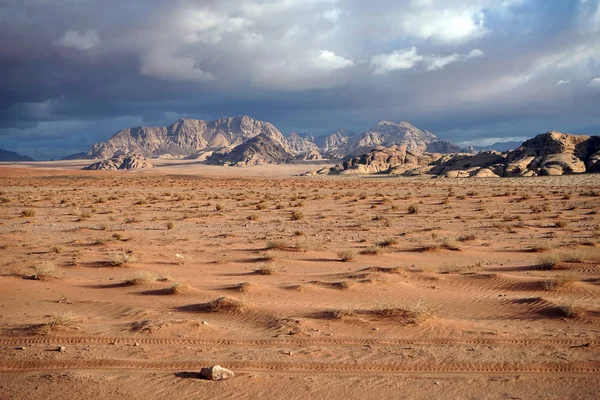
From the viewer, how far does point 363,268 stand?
517 inches

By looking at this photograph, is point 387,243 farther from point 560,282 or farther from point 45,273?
point 45,273

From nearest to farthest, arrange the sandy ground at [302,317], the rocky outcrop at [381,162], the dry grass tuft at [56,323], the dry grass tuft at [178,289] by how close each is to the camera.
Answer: the sandy ground at [302,317], the dry grass tuft at [56,323], the dry grass tuft at [178,289], the rocky outcrop at [381,162]

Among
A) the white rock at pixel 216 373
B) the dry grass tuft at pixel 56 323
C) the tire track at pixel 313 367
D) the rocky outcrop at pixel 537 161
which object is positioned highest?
the rocky outcrop at pixel 537 161

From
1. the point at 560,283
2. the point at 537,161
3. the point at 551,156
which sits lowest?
the point at 560,283

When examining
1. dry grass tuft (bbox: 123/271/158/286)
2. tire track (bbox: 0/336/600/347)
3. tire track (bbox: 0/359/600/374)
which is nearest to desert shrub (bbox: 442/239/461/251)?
tire track (bbox: 0/336/600/347)

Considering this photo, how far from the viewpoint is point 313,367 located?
20.3 ft

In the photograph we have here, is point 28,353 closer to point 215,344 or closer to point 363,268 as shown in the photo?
point 215,344

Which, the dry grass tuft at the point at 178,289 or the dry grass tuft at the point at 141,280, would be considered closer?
the dry grass tuft at the point at 178,289

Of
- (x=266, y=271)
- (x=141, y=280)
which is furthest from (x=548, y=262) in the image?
(x=141, y=280)

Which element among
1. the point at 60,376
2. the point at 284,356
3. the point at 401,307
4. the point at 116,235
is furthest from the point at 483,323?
the point at 116,235

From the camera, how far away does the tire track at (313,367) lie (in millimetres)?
6016

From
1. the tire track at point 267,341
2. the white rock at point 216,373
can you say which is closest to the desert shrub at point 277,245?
the tire track at point 267,341

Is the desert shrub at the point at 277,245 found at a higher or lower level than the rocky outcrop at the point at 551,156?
lower

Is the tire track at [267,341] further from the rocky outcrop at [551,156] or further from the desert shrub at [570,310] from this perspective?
the rocky outcrop at [551,156]
